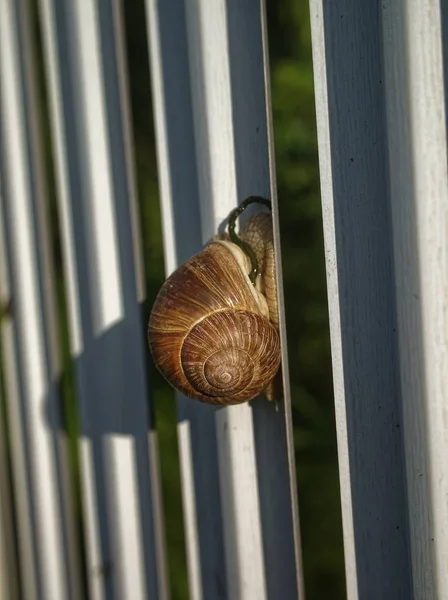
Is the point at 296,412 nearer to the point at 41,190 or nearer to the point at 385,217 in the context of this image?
the point at 385,217

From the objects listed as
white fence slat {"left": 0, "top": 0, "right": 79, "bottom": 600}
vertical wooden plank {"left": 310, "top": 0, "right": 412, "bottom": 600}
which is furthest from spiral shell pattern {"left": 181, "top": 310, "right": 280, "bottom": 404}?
white fence slat {"left": 0, "top": 0, "right": 79, "bottom": 600}

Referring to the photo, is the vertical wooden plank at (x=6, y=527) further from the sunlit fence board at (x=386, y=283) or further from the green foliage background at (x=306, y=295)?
the sunlit fence board at (x=386, y=283)

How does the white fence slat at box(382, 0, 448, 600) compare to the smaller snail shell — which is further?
the smaller snail shell

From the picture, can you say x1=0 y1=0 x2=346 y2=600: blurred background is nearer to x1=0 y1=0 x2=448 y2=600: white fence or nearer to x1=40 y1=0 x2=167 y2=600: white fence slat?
x1=0 y1=0 x2=448 y2=600: white fence

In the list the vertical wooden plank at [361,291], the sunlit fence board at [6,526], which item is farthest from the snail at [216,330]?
the sunlit fence board at [6,526]

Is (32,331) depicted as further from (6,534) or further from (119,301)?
(6,534)

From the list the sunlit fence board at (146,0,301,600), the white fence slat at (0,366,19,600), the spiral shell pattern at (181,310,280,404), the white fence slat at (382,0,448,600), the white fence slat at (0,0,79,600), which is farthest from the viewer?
the white fence slat at (0,366,19,600)

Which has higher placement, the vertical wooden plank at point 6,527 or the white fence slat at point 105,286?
the white fence slat at point 105,286

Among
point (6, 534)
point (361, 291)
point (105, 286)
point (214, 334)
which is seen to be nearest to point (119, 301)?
point (105, 286)

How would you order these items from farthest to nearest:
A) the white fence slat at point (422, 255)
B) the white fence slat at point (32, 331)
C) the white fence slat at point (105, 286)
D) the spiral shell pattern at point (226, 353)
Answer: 1. the white fence slat at point (32, 331)
2. the white fence slat at point (105, 286)
3. the spiral shell pattern at point (226, 353)
4. the white fence slat at point (422, 255)
